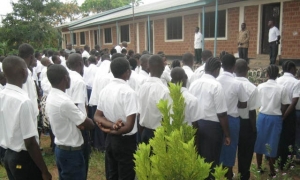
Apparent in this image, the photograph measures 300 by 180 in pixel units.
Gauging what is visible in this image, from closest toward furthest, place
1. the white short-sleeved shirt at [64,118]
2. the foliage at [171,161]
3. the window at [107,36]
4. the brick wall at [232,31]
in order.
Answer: the foliage at [171,161], the white short-sleeved shirt at [64,118], the brick wall at [232,31], the window at [107,36]

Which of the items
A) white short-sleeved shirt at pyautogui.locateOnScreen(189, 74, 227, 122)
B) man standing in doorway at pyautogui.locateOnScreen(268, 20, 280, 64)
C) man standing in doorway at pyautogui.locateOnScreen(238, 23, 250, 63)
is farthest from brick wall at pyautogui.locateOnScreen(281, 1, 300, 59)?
white short-sleeved shirt at pyautogui.locateOnScreen(189, 74, 227, 122)

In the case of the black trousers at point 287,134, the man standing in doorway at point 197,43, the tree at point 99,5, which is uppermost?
the tree at point 99,5

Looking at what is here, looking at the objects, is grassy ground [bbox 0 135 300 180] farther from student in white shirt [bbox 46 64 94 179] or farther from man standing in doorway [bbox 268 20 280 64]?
man standing in doorway [bbox 268 20 280 64]

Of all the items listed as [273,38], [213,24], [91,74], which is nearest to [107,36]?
[213,24]

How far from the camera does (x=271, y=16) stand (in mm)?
11297

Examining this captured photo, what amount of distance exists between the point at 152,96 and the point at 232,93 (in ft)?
3.68

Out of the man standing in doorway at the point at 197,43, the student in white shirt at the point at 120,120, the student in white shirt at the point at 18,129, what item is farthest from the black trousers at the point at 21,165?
the man standing in doorway at the point at 197,43

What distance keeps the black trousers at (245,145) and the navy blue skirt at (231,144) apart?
131mm

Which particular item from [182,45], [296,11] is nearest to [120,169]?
[296,11]

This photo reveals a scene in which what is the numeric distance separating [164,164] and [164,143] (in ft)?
0.28

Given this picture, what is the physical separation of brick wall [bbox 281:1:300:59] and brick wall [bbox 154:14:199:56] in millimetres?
4684

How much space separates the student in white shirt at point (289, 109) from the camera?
14.0 feet

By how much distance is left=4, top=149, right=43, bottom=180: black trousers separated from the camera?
2576mm

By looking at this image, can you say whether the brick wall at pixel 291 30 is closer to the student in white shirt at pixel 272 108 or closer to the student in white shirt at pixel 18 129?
the student in white shirt at pixel 272 108
